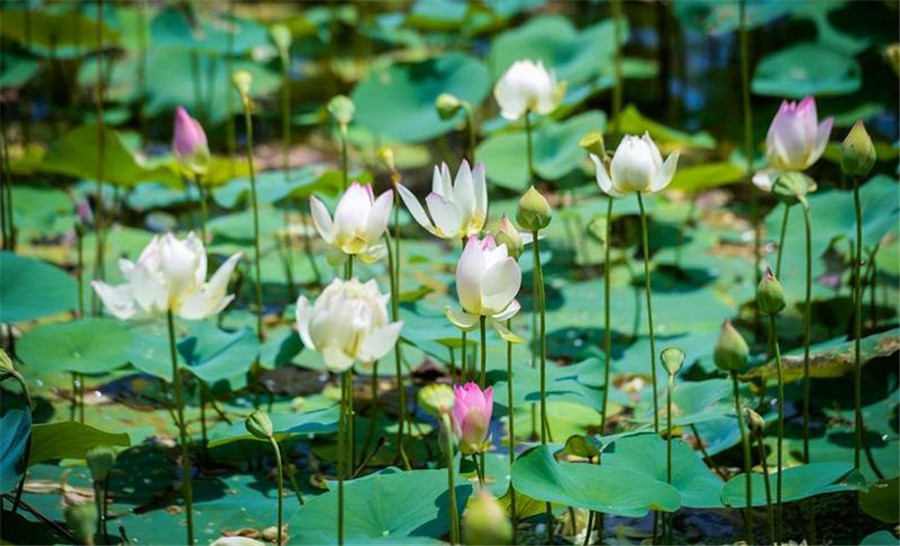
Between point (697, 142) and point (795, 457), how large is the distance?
3.57 ft

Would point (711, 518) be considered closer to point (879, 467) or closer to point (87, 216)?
point (879, 467)

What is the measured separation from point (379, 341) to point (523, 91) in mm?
868

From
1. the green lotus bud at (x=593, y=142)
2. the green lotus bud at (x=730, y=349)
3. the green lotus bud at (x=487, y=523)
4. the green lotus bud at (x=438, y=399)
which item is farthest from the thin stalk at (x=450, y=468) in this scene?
the green lotus bud at (x=593, y=142)

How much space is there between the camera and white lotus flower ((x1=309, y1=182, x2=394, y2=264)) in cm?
131

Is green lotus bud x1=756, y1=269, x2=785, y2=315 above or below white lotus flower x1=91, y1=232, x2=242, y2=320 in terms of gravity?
below

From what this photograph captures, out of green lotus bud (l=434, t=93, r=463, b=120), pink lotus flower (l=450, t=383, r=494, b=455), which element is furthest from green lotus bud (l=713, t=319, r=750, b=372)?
green lotus bud (l=434, t=93, r=463, b=120)

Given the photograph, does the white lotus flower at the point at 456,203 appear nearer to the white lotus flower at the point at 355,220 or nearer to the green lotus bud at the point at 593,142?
the white lotus flower at the point at 355,220

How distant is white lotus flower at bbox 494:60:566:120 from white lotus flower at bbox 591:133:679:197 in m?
0.46

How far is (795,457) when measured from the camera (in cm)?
172

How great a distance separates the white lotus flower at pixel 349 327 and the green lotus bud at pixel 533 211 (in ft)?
0.84

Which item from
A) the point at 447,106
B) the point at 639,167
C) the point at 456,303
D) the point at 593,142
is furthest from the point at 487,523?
the point at 456,303

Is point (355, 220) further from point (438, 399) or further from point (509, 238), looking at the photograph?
point (438, 399)

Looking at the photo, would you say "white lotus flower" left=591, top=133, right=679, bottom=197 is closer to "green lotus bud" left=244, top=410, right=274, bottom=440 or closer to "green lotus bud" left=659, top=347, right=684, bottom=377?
"green lotus bud" left=659, top=347, right=684, bottom=377

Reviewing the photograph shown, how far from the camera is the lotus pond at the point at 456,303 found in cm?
125
